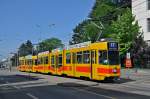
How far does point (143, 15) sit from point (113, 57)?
4554cm

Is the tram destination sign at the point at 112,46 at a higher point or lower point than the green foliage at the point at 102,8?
lower

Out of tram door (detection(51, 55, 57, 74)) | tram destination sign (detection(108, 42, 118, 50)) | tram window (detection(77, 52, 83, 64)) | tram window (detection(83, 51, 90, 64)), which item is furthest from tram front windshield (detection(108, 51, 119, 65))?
tram door (detection(51, 55, 57, 74))

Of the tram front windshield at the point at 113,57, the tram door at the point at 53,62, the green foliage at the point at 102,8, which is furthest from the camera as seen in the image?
the green foliage at the point at 102,8

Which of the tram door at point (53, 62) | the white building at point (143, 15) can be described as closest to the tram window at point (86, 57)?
the tram door at point (53, 62)

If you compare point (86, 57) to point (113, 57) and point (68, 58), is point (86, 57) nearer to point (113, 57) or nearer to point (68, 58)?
point (113, 57)

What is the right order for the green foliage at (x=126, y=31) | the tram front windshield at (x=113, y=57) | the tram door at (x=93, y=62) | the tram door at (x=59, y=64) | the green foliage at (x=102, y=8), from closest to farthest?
the tram front windshield at (x=113, y=57) < the tram door at (x=93, y=62) < the tram door at (x=59, y=64) < the green foliage at (x=126, y=31) < the green foliage at (x=102, y=8)

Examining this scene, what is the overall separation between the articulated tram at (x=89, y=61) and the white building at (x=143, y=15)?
28111 mm

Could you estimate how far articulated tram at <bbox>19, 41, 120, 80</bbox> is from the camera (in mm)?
36250

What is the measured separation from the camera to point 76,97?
77.0ft

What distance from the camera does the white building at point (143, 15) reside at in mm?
79625

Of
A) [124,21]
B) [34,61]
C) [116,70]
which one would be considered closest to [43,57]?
[34,61]

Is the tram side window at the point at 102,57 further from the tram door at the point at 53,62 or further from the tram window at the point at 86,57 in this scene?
the tram door at the point at 53,62

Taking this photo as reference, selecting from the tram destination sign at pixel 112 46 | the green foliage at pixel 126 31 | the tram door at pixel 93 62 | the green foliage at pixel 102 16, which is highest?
the green foliage at pixel 102 16

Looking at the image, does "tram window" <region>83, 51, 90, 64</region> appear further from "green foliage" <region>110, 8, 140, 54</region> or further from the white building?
the white building
